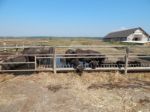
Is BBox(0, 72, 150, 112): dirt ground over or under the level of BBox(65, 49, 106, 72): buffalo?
under

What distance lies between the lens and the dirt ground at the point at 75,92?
5.25 m

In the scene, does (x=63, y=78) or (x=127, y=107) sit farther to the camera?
(x=63, y=78)

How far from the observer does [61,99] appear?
5.82 meters

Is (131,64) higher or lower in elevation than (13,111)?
higher

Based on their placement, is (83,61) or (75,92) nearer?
(75,92)

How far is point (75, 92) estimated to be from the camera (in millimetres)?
6414

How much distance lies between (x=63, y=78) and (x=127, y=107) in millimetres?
3248

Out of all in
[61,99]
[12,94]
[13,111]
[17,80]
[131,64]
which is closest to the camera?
[13,111]

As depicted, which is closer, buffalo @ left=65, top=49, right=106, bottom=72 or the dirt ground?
the dirt ground

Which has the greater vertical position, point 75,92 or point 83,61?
point 83,61

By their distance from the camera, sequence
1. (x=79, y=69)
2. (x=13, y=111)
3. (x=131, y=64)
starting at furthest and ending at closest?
(x=131, y=64)
(x=79, y=69)
(x=13, y=111)

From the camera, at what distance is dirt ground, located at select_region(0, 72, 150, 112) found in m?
5.25

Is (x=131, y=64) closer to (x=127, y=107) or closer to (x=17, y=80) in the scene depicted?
(x=127, y=107)

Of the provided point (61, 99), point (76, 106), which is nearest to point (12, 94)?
point (61, 99)
